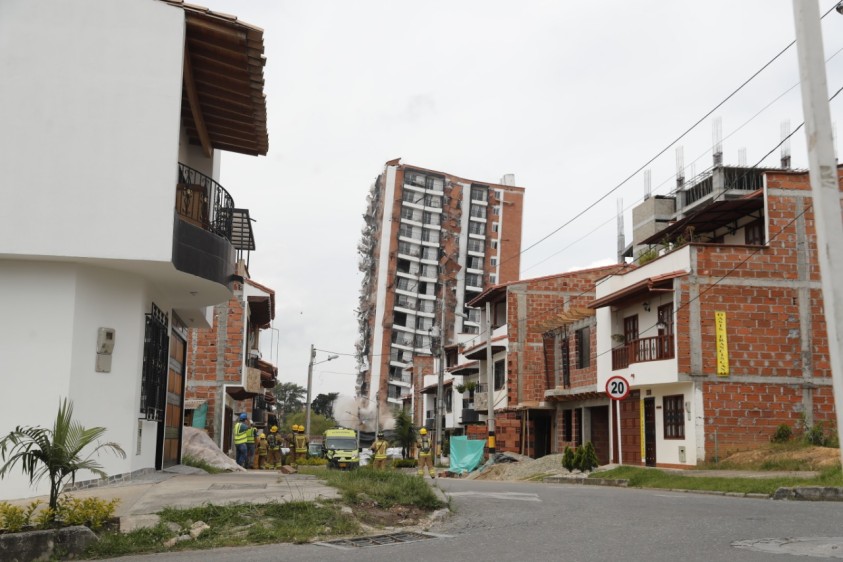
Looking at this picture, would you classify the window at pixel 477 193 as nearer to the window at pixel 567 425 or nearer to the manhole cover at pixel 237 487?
the window at pixel 567 425

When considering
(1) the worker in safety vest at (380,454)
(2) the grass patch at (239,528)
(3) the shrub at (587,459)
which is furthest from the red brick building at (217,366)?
(2) the grass patch at (239,528)

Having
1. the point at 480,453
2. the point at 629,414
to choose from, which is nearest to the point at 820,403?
the point at 629,414

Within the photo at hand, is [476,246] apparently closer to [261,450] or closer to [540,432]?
[540,432]

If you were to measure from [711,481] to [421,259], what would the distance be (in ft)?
246

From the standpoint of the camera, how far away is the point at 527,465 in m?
34.1

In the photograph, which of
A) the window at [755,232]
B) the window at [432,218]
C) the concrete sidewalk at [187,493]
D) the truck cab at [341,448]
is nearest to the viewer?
the concrete sidewalk at [187,493]

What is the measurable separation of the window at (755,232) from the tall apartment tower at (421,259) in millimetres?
59862

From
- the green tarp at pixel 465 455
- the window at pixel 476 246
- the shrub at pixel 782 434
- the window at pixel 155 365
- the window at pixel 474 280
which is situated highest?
the window at pixel 476 246

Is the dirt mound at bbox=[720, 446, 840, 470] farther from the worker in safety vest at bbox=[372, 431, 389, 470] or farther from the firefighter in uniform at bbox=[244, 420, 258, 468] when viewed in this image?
the firefighter in uniform at bbox=[244, 420, 258, 468]

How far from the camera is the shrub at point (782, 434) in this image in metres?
27.8

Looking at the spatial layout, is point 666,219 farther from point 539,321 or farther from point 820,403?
point 820,403

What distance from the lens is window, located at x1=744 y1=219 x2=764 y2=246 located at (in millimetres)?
32500

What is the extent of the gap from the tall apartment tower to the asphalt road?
3111 inches

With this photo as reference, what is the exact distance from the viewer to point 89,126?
1488cm
